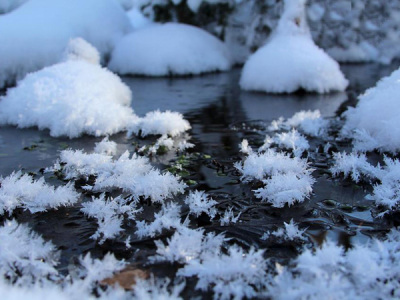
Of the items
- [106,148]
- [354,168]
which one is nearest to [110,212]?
[106,148]

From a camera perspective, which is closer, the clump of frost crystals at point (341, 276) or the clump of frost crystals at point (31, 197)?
the clump of frost crystals at point (341, 276)

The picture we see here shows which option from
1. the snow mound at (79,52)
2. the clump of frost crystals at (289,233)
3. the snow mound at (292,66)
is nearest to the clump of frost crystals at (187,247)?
the clump of frost crystals at (289,233)

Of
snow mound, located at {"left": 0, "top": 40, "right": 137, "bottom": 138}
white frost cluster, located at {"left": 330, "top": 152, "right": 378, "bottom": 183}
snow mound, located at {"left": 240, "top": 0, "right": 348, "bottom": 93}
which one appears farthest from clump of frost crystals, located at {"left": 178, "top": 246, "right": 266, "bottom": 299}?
snow mound, located at {"left": 240, "top": 0, "right": 348, "bottom": 93}

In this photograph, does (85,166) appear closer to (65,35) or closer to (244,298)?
(244,298)

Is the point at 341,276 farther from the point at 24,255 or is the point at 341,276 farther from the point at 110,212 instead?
the point at 24,255

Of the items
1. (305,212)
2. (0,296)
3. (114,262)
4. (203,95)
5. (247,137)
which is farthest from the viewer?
(203,95)

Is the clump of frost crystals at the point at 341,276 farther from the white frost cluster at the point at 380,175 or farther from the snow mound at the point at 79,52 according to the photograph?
the snow mound at the point at 79,52

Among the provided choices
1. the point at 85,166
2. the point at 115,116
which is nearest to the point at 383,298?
the point at 85,166
